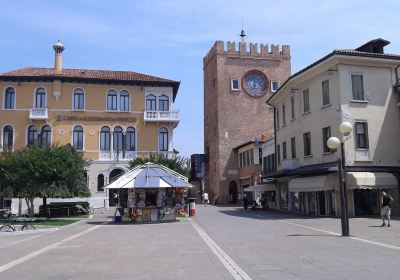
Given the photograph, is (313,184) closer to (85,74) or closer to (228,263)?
(228,263)

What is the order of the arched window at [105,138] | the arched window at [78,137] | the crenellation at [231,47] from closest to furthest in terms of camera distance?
the arched window at [78,137] → the arched window at [105,138] → the crenellation at [231,47]

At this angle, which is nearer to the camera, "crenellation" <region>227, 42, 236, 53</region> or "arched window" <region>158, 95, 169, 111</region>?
"arched window" <region>158, 95, 169, 111</region>

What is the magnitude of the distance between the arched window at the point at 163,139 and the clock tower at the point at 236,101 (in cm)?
1421

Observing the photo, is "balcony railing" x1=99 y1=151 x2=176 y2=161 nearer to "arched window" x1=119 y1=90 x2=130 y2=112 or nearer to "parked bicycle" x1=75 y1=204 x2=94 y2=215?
"arched window" x1=119 y1=90 x2=130 y2=112

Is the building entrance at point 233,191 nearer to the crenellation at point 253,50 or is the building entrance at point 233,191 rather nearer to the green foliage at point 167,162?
the crenellation at point 253,50

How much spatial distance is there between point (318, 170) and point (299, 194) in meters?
6.03

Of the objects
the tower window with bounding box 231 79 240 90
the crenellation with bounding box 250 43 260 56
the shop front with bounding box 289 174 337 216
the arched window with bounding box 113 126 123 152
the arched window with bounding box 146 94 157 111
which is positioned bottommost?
the shop front with bounding box 289 174 337 216

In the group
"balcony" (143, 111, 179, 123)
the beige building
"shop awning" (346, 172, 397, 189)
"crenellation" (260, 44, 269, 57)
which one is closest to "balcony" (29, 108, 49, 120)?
"balcony" (143, 111, 179, 123)

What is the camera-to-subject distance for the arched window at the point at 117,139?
49784 millimetres

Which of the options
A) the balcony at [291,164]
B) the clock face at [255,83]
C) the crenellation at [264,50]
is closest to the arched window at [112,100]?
the clock face at [255,83]

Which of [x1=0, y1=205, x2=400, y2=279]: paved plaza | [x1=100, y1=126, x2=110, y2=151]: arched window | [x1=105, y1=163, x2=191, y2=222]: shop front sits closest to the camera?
[x1=0, y1=205, x2=400, y2=279]: paved plaza

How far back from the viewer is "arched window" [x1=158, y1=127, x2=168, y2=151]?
166ft

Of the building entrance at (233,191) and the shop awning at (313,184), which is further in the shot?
the building entrance at (233,191)

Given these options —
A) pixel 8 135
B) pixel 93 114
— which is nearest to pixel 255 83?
pixel 93 114
